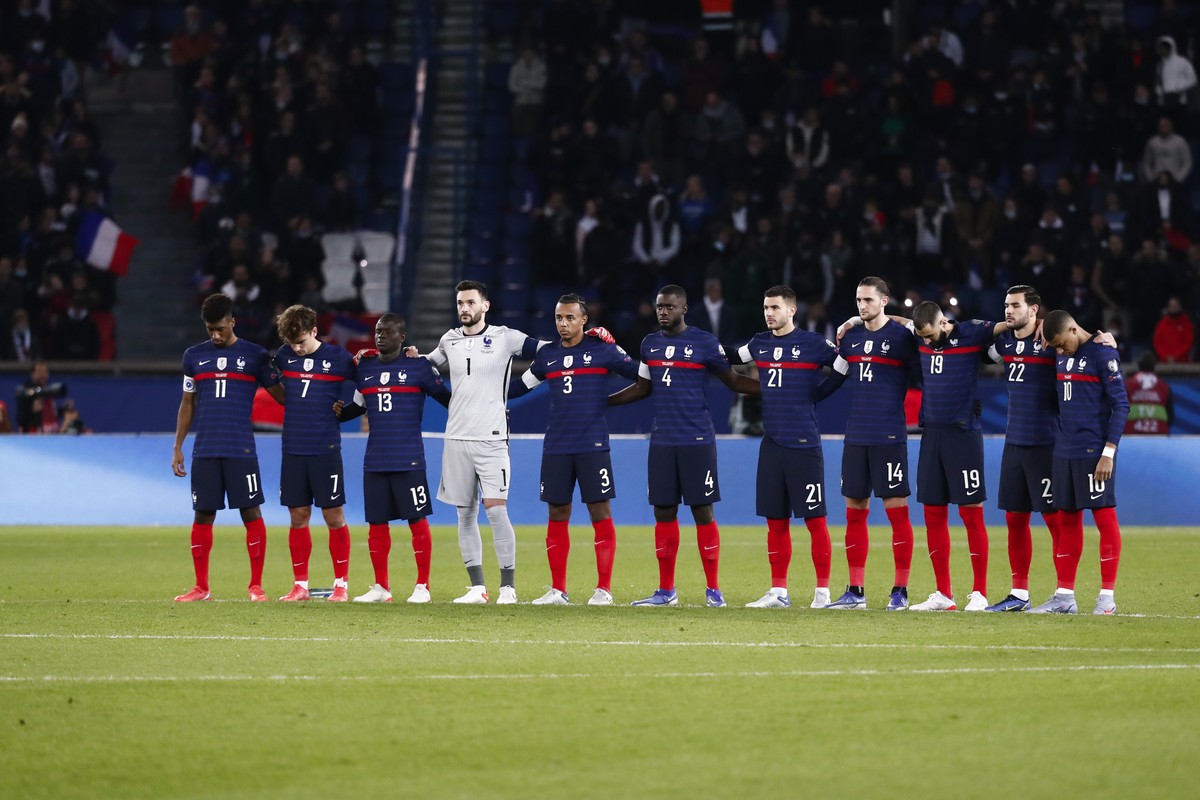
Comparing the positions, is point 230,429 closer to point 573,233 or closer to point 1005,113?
point 573,233

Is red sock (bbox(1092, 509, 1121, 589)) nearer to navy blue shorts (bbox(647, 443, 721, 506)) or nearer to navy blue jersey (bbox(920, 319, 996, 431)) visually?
navy blue jersey (bbox(920, 319, 996, 431))

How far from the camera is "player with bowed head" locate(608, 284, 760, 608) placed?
13.2 meters

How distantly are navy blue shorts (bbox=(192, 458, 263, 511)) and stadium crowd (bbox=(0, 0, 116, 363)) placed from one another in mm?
12562

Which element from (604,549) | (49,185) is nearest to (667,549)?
(604,549)

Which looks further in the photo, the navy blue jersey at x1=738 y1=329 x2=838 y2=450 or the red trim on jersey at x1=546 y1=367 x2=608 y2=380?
the red trim on jersey at x1=546 y1=367 x2=608 y2=380

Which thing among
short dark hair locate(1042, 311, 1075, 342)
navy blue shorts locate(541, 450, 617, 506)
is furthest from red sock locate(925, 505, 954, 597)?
navy blue shorts locate(541, 450, 617, 506)

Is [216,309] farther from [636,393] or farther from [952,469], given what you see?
[952,469]

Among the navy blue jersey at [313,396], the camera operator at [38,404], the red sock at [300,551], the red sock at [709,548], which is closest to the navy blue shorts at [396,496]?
the navy blue jersey at [313,396]

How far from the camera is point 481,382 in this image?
13.4 meters

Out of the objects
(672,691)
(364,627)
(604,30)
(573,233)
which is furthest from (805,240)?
(672,691)

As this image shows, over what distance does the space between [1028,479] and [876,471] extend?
1.01m

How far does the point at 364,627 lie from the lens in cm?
1155

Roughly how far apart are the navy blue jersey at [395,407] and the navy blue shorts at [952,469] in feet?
11.4

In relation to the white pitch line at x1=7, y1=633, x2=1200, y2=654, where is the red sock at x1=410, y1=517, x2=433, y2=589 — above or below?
above
